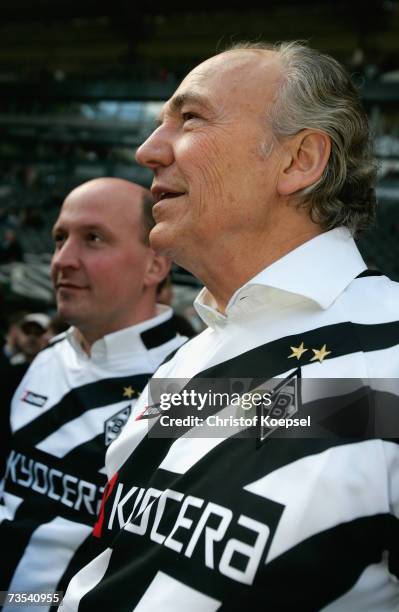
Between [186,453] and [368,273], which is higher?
→ [368,273]

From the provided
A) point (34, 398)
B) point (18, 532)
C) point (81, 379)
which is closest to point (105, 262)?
point (81, 379)

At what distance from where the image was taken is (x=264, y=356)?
1147 mm

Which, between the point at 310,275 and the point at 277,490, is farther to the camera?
the point at 310,275

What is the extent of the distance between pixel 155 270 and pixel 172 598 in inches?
→ 44.4

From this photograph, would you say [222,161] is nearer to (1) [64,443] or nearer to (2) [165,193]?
(2) [165,193]

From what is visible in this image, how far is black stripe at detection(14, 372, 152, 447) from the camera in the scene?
1.83 metres

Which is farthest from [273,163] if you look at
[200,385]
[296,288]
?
[200,385]

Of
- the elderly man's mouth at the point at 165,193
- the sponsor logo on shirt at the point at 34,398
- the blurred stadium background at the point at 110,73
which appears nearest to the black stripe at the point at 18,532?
the sponsor logo on shirt at the point at 34,398

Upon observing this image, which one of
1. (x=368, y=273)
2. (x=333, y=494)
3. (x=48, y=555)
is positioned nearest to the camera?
(x=333, y=494)

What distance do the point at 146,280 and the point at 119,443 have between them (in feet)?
2.38

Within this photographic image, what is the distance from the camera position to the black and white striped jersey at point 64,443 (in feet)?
5.51

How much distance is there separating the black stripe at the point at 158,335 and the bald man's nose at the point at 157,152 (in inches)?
27.1

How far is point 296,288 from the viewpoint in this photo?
114cm

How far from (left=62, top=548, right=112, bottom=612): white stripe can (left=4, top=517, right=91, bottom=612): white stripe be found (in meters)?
0.42
